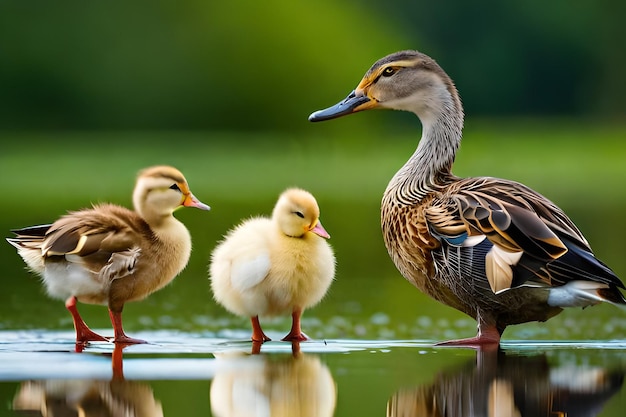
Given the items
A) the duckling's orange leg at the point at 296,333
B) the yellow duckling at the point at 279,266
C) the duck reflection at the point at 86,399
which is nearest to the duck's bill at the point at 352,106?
the yellow duckling at the point at 279,266

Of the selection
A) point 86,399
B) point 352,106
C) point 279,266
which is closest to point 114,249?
point 279,266

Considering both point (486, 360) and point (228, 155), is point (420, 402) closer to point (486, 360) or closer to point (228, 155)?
point (486, 360)

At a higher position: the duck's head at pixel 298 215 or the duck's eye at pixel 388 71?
the duck's eye at pixel 388 71

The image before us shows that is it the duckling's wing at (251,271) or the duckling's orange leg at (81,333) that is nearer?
the duckling's orange leg at (81,333)

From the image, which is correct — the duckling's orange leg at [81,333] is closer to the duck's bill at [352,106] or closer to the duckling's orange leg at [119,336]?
the duckling's orange leg at [119,336]

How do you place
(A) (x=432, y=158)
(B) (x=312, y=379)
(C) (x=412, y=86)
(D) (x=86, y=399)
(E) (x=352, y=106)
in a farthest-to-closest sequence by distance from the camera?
(E) (x=352, y=106), (C) (x=412, y=86), (A) (x=432, y=158), (B) (x=312, y=379), (D) (x=86, y=399)

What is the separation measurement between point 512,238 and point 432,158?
1230 mm

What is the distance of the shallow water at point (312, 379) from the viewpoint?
4953mm

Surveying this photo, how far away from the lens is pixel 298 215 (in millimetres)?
7336

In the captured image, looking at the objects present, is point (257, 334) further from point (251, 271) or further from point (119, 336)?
point (119, 336)

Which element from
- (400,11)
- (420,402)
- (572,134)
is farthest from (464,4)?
(420,402)

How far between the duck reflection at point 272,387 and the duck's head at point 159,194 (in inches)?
47.4

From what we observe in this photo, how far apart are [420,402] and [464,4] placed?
5963cm

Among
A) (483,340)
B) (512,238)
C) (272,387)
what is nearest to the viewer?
(272,387)
